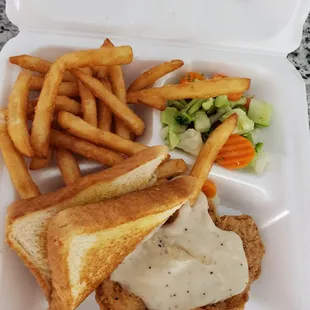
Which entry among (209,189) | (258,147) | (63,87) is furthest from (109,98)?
(258,147)

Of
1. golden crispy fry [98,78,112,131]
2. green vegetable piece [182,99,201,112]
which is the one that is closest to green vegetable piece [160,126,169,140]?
green vegetable piece [182,99,201,112]

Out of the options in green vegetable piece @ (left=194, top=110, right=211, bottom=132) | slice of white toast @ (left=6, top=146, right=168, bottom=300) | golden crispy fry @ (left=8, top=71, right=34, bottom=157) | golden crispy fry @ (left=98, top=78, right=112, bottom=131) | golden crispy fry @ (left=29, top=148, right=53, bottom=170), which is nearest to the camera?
slice of white toast @ (left=6, top=146, right=168, bottom=300)

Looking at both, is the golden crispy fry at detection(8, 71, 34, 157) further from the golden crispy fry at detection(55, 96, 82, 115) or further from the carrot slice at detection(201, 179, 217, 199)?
the carrot slice at detection(201, 179, 217, 199)

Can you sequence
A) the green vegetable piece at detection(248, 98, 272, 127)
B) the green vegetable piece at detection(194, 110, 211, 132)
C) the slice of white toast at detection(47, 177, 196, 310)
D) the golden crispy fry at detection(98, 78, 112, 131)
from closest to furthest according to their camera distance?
1. the slice of white toast at detection(47, 177, 196, 310)
2. the golden crispy fry at detection(98, 78, 112, 131)
3. the green vegetable piece at detection(194, 110, 211, 132)
4. the green vegetable piece at detection(248, 98, 272, 127)

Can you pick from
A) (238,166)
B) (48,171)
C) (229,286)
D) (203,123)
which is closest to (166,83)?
(203,123)

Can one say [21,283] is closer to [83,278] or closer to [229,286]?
[83,278]

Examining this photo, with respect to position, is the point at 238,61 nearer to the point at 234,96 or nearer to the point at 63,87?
the point at 234,96

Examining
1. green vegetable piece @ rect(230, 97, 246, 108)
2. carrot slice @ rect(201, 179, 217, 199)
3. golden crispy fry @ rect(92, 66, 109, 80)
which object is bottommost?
carrot slice @ rect(201, 179, 217, 199)
